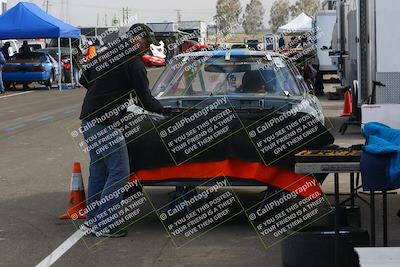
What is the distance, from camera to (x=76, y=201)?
301 inches

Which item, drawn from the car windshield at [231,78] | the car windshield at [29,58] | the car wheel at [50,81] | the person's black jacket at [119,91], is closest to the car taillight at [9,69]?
the car windshield at [29,58]

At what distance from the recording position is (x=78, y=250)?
255 inches

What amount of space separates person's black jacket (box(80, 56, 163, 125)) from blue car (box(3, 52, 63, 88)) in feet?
73.6

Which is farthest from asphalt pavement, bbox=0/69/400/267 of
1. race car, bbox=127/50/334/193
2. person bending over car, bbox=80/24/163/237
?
race car, bbox=127/50/334/193

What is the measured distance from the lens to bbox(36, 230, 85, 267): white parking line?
611cm

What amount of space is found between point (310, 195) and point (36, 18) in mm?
22512

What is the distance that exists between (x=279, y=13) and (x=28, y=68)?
10382cm

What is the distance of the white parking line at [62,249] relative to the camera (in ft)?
20.1

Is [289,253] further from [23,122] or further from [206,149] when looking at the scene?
[23,122]

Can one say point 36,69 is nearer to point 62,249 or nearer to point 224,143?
point 224,143

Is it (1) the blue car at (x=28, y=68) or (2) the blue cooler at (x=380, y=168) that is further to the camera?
(1) the blue car at (x=28, y=68)

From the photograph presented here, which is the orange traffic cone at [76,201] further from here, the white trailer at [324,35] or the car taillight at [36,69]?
the car taillight at [36,69]

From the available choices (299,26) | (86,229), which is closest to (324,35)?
(86,229)

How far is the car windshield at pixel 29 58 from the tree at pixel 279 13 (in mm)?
97394
